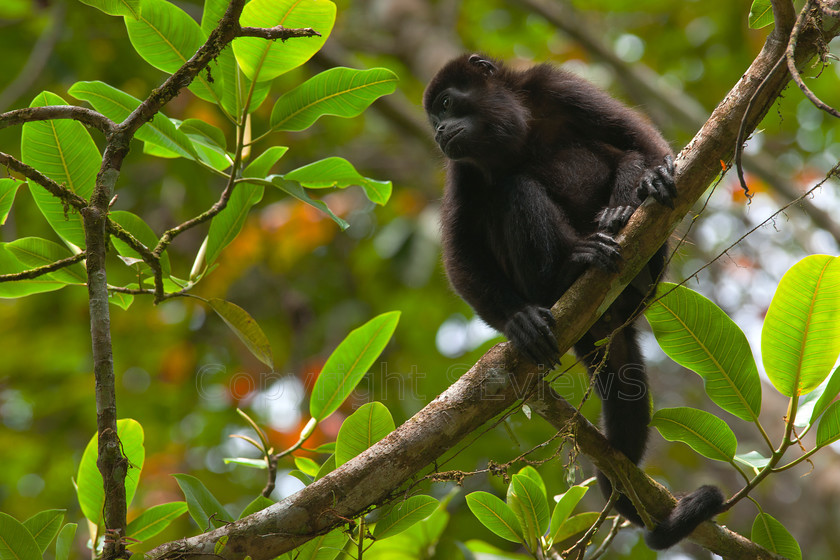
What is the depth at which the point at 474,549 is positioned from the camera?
10.0 ft

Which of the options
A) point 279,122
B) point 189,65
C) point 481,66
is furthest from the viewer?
point 481,66

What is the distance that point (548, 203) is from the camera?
3.21 meters

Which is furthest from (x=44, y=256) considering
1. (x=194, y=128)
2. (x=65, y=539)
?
(x=65, y=539)

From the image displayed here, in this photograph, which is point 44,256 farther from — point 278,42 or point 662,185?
point 662,185

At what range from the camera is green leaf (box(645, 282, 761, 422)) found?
2.37m

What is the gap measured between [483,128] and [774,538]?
222 cm

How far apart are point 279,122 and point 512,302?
125cm

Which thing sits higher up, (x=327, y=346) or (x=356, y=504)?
(x=327, y=346)

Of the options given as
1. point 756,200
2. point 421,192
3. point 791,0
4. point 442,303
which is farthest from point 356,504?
point 756,200

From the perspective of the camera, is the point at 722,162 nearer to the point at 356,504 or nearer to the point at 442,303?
the point at 356,504

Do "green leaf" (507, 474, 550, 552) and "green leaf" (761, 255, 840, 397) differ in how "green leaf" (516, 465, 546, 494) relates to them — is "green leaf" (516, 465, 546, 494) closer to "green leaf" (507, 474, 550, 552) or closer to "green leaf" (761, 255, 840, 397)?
"green leaf" (507, 474, 550, 552)

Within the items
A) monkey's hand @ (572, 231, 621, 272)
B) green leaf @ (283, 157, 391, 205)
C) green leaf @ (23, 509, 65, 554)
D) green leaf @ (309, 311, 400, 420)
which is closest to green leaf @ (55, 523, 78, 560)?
green leaf @ (23, 509, 65, 554)

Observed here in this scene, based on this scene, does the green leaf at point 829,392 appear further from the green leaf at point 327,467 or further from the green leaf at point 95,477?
the green leaf at point 95,477

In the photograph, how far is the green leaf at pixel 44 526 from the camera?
222 centimetres
